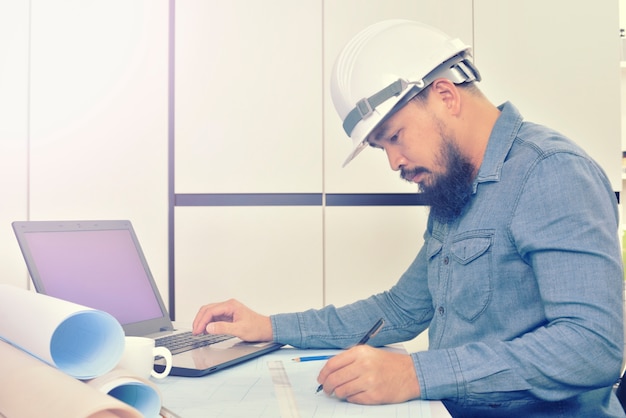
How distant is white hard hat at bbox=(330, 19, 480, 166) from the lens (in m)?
1.32

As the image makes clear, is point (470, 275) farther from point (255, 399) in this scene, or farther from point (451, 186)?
point (255, 399)

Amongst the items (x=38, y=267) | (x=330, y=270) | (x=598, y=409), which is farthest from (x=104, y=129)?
(x=598, y=409)

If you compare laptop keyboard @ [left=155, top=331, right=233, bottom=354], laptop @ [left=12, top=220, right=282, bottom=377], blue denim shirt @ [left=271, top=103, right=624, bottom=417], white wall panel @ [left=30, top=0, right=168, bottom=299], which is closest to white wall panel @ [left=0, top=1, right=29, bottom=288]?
white wall panel @ [left=30, top=0, right=168, bottom=299]

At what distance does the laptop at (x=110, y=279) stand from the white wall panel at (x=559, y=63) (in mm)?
1572

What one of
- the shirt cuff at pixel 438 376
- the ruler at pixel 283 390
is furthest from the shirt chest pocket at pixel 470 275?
the ruler at pixel 283 390

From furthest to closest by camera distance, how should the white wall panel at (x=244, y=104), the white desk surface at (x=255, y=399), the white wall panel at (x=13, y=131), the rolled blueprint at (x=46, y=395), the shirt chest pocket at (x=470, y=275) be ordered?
the white wall panel at (x=244, y=104) → the white wall panel at (x=13, y=131) → the shirt chest pocket at (x=470, y=275) → the white desk surface at (x=255, y=399) → the rolled blueprint at (x=46, y=395)

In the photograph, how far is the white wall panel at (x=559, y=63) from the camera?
2549mm

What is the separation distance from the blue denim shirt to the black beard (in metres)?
0.02

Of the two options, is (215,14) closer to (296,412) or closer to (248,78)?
(248,78)

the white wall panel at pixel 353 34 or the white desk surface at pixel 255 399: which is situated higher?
the white wall panel at pixel 353 34

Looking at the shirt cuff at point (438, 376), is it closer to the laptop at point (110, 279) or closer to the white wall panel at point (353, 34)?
the laptop at point (110, 279)

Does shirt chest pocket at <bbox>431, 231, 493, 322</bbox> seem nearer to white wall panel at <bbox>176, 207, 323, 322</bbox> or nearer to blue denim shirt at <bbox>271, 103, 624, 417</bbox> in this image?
blue denim shirt at <bbox>271, 103, 624, 417</bbox>

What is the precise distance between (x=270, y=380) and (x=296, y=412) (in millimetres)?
197

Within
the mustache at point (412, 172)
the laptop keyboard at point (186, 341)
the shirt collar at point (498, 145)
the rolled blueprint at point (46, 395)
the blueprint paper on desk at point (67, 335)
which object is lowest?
the laptop keyboard at point (186, 341)
